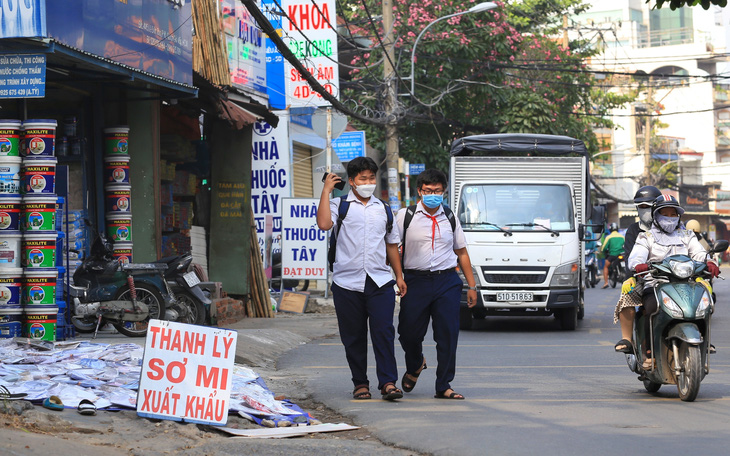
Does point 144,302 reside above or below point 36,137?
below

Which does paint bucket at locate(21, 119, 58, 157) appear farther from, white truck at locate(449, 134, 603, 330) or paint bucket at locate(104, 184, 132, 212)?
white truck at locate(449, 134, 603, 330)

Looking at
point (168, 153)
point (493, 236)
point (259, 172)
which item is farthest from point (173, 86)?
point (259, 172)

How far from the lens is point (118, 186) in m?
13.5

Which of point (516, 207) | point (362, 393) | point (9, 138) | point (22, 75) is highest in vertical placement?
point (22, 75)

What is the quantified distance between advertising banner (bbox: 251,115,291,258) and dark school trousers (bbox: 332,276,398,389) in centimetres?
1241

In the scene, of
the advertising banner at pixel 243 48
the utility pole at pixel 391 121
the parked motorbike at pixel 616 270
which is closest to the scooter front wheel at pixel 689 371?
the advertising banner at pixel 243 48

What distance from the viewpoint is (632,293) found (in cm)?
833

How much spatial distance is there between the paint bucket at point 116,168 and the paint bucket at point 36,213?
8.79ft

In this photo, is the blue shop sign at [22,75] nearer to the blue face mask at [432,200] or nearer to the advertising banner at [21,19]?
the advertising banner at [21,19]

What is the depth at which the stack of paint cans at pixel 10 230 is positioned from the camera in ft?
34.6

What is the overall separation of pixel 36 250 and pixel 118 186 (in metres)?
2.80

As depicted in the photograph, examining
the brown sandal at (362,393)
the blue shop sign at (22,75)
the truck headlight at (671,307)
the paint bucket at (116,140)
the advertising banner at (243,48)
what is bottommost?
the brown sandal at (362,393)

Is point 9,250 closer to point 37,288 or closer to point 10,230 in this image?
point 10,230

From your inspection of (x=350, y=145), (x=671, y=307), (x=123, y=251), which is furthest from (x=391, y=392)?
(x=350, y=145)
